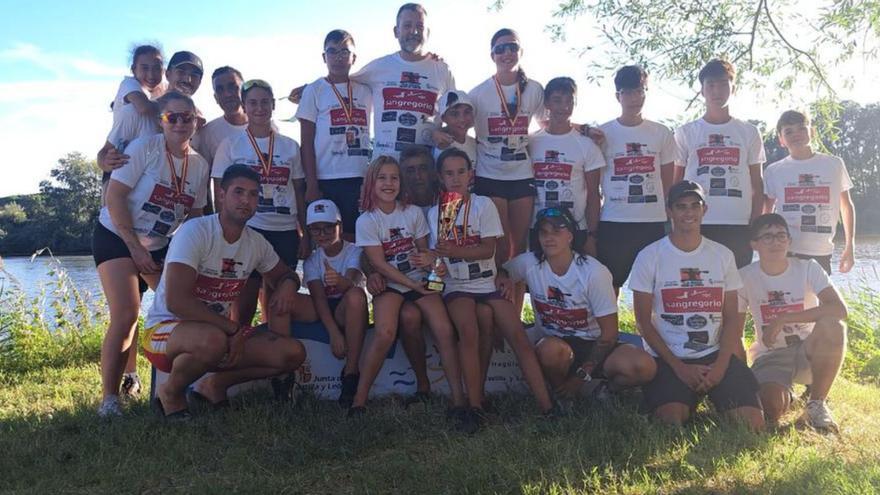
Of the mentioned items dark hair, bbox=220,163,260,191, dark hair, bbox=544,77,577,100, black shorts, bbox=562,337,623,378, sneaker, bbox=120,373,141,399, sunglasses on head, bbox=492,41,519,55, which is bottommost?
sneaker, bbox=120,373,141,399

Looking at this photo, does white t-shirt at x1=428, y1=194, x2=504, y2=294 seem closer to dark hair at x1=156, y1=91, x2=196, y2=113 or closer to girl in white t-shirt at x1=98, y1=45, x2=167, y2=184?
dark hair at x1=156, y1=91, x2=196, y2=113

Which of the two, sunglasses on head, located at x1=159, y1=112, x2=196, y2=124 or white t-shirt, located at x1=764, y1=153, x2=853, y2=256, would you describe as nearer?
sunglasses on head, located at x1=159, y1=112, x2=196, y2=124

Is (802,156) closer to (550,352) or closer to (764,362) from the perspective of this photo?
(764,362)

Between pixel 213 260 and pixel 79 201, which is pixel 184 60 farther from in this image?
pixel 79 201

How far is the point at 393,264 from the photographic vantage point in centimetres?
487

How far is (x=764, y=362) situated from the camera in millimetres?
4824

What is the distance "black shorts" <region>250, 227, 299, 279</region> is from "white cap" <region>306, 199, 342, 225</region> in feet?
1.47

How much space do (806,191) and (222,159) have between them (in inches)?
188

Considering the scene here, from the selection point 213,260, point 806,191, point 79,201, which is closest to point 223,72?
point 213,260

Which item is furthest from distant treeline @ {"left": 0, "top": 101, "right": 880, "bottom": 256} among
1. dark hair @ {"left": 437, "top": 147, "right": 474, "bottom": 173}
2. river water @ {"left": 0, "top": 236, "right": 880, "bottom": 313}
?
dark hair @ {"left": 437, "top": 147, "right": 474, "bottom": 173}

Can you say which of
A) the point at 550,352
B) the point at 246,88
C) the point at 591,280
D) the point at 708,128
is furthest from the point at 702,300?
the point at 246,88

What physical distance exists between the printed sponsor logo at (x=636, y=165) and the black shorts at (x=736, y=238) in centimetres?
70

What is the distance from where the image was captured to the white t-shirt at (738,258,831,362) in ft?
15.6

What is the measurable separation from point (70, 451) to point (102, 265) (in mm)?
1413
